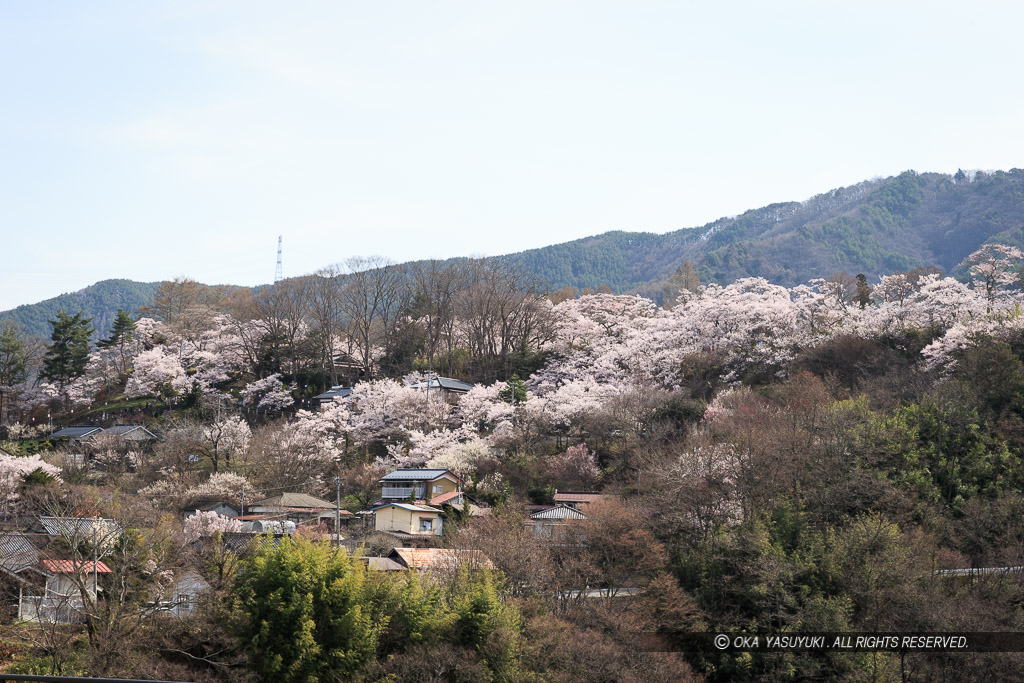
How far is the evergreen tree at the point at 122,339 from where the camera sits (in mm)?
53219

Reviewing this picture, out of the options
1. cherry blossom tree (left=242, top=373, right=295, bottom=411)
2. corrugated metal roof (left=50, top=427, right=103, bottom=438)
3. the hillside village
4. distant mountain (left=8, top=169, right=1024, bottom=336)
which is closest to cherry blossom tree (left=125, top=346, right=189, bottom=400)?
the hillside village

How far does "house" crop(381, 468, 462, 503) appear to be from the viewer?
31.4 metres

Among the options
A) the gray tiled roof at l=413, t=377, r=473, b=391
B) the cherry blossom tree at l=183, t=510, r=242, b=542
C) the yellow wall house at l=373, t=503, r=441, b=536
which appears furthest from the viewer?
the gray tiled roof at l=413, t=377, r=473, b=391

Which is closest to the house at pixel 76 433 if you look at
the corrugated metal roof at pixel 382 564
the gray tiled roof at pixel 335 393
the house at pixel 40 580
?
the gray tiled roof at pixel 335 393

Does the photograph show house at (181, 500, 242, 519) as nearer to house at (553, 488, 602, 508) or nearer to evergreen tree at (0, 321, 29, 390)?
house at (553, 488, 602, 508)

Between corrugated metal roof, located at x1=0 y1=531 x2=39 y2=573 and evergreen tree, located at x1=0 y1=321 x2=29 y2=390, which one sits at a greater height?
evergreen tree, located at x1=0 y1=321 x2=29 y2=390

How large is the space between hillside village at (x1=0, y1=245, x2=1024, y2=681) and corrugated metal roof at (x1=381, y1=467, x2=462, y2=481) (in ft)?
0.70

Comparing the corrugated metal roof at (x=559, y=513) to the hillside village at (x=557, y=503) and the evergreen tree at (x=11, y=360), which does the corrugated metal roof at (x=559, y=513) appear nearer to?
the hillside village at (x=557, y=503)

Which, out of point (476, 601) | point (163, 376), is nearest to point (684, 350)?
point (476, 601)

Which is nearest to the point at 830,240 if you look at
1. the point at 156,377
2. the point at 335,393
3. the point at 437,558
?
the point at 335,393

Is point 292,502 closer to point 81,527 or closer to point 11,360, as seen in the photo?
point 81,527

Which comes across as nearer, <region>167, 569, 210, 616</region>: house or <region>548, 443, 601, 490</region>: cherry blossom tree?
<region>167, 569, 210, 616</region>: house

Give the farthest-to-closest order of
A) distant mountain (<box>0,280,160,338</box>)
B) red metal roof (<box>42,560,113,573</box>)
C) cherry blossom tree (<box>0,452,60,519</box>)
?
distant mountain (<box>0,280,160,338</box>)
cherry blossom tree (<box>0,452,60,519</box>)
red metal roof (<box>42,560,113,573</box>)

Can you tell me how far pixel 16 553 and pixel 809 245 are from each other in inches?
3669
